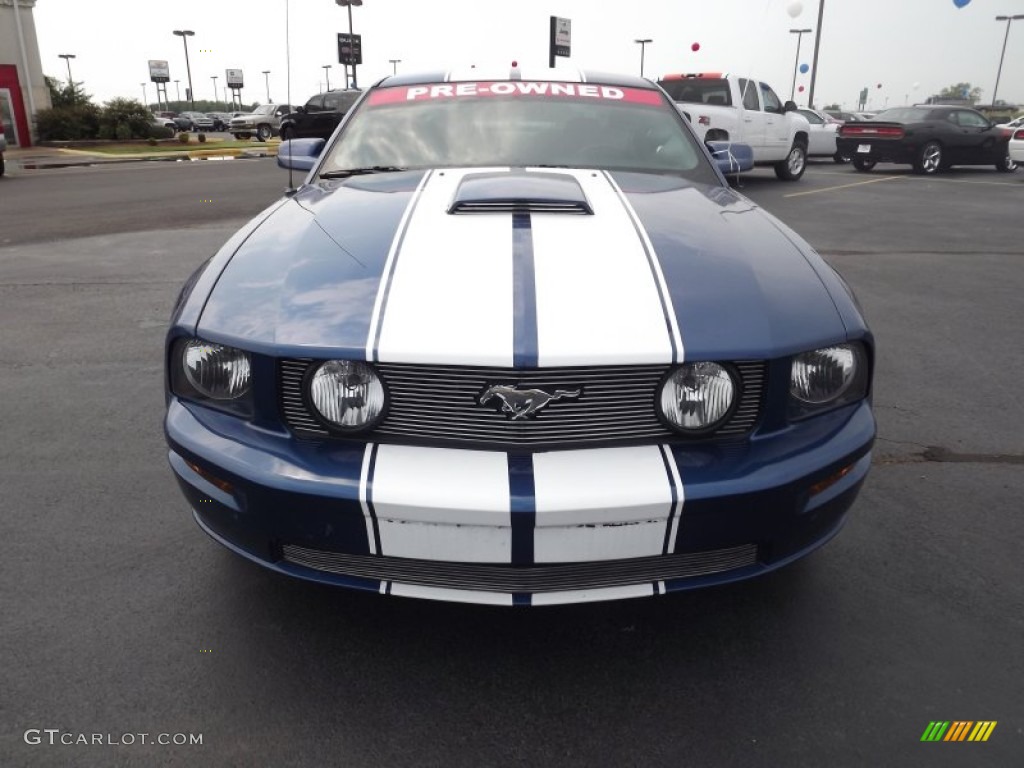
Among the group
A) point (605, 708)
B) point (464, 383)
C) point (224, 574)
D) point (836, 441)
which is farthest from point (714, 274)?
point (224, 574)

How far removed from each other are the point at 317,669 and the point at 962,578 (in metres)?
1.87

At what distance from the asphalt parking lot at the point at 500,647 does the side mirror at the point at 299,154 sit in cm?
132

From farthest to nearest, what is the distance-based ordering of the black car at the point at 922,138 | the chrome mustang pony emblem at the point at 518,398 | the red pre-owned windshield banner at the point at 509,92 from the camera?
the black car at the point at 922,138, the red pre-owned windshield banner at the point at 509,92, the chrome mustang pony emblem at the point at 518,398

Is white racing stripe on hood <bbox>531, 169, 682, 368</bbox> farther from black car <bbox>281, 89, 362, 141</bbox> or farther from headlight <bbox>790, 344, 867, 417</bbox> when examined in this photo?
black car <bbox>281, 89, 362, 141</bbox>

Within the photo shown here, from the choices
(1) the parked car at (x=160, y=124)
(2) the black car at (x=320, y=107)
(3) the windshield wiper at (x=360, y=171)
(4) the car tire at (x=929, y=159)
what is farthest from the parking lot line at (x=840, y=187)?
(1) the parked car at (x=160, y=124)

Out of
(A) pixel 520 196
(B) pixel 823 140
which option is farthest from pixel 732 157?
(B) pixel 823 140

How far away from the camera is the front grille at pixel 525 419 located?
179 centimetres

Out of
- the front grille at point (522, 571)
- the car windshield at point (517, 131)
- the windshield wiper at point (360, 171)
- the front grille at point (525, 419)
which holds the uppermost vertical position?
the car windshield at point (517, 131)

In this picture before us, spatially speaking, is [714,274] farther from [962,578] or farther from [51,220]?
[51,220]

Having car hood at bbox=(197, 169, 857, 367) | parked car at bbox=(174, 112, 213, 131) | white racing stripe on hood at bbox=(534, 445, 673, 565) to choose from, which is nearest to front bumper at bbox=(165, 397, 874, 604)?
white racing stripe on hood at bbox=(534, 445, 673, 565)

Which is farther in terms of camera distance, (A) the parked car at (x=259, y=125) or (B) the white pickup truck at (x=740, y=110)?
(A) the parked car at (x=259, y=125)

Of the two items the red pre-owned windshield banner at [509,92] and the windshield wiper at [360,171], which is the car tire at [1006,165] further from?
the windshield wiper at [360,171]

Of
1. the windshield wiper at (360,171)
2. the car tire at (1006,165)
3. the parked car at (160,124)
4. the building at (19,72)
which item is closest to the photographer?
the windshield wiper at (360,171)

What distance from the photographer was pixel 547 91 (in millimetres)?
3441
